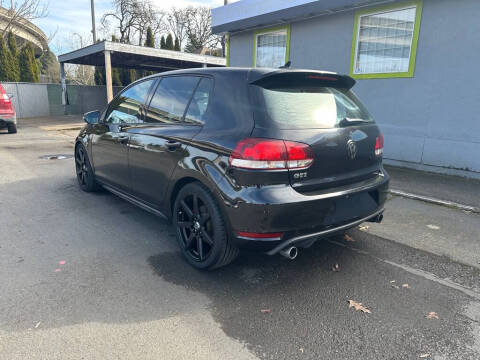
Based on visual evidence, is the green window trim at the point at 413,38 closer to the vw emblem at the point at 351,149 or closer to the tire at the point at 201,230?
the vw emblem at the point at 351,149

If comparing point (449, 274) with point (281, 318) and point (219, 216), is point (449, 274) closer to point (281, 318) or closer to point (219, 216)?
point (281, 318)

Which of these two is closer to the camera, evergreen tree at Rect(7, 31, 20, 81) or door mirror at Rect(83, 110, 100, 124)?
door mirror at Rect(83, 110, 100, 124)

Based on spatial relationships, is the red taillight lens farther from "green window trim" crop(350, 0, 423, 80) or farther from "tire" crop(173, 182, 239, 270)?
"green window trim" crop(350, 0, 423, 80)

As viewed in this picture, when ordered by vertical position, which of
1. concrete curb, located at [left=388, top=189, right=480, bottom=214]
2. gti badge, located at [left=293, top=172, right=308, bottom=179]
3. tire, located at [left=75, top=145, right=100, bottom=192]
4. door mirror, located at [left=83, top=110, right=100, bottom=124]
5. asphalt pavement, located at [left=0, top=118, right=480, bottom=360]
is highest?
door mirror, located at [left=83, top=110, right=100, bottom=124]

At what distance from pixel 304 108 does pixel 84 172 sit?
3884 millimetres

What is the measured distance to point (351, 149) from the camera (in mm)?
2947

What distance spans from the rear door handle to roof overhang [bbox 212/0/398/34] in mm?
6013

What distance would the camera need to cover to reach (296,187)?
263 cm

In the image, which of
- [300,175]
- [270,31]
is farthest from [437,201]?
[270,31]

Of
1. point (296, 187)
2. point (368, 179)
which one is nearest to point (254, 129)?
point (296, 187)

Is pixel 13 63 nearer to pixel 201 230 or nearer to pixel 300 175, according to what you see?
pixel 201 230

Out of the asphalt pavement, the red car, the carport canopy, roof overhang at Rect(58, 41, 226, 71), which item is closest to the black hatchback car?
the asphalt pavement

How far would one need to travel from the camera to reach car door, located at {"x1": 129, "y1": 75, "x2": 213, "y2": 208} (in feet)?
10.4

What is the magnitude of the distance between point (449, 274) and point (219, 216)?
83.7 inches
